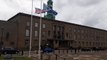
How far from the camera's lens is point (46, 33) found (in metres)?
81.8

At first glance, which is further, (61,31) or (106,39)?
(106,39)

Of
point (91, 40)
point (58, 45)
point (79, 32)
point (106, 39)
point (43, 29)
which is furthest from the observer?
point (106, 39)

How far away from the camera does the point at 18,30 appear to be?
2844 inches

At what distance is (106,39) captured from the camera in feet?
443

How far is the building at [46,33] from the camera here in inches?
2864

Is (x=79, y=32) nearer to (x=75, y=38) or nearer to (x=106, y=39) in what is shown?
(x=75, y=38)

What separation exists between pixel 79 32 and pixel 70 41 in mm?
10062

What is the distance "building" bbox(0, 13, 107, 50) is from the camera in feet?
239

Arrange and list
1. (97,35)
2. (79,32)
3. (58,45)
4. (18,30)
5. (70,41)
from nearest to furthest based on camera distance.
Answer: (18,30) < (58,45) < (70,41) < (79,32) < (97,35)

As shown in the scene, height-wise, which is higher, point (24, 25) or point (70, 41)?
point (24, 25)

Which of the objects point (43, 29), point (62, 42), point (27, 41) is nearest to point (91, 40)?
point (62, 42)

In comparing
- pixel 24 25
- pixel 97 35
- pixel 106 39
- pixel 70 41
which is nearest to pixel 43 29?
pixel 24 25

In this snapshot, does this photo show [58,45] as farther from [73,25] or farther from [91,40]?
[91,40]

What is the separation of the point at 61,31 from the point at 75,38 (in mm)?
11790
